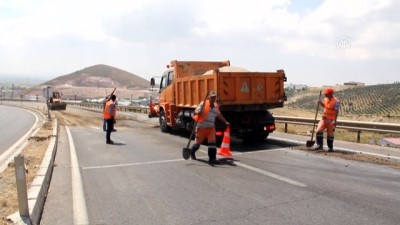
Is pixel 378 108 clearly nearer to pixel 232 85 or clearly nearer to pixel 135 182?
pixel 232 85

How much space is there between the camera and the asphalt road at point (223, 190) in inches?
207

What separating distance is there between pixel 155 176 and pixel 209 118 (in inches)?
87.3

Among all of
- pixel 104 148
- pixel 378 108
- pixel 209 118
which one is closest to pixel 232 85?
pixel 209 118

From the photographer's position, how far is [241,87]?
12484 mm

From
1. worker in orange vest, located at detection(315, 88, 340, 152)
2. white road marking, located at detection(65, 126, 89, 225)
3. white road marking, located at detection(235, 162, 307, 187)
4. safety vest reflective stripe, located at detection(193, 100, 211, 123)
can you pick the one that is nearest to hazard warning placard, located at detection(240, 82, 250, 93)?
worker in orange vest, located at detection(315, 88, 340, 152)

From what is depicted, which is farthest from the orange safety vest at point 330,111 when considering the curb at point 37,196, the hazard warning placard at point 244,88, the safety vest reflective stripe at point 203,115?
the curb at point 37,196

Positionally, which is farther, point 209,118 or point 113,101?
point 113,101

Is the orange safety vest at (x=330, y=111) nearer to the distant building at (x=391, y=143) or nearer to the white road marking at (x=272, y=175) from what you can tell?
the distant building at (x=391, y=143)

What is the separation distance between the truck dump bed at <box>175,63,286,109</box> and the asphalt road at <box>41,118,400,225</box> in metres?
2.35

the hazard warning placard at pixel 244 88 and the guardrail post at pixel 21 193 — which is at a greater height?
the hazard warning placard at pixel 244 88

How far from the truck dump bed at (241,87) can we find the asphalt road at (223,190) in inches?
92.5

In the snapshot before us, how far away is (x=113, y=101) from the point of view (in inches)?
570

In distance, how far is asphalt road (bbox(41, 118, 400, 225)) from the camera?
527 centimetres

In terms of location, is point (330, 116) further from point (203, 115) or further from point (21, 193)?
point (21, 193)
